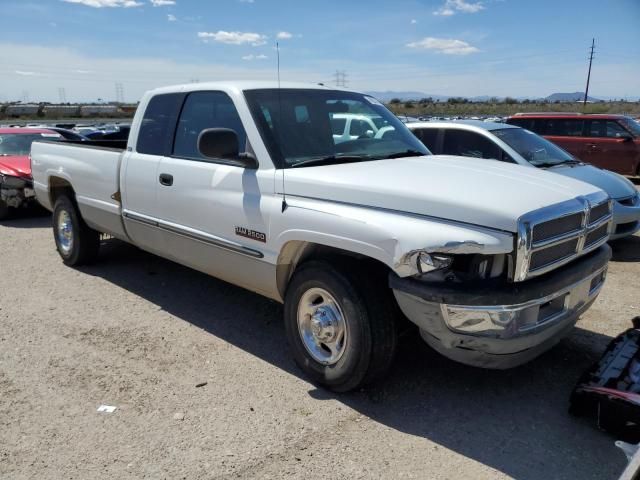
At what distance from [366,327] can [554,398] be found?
1.37 metres

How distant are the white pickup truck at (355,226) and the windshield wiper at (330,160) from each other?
15 mm

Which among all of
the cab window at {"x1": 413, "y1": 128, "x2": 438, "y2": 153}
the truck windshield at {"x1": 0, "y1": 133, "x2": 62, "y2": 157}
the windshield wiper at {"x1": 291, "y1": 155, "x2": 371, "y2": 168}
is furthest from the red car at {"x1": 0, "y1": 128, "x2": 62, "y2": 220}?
Answer: the windshield wiper at {"x1": 291, "y1": 155, "x2": 371, "y2": 168}

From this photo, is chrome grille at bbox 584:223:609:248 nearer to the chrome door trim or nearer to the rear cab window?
the chrome door trim

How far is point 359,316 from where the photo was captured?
3.24m

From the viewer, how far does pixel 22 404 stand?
350 cm

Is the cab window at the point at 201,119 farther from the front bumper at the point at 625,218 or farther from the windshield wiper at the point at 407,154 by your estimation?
the front bumper at the point at 625,218

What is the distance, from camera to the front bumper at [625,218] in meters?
7.02

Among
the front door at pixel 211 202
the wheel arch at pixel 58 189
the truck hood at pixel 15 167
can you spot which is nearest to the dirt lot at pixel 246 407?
the front door at pixel 211 202

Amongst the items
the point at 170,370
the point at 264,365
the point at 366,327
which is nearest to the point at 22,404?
the point at 170,370

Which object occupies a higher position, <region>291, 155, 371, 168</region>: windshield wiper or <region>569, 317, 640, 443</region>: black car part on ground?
<region>291, 155, 371, 168</region>: windshield wiper

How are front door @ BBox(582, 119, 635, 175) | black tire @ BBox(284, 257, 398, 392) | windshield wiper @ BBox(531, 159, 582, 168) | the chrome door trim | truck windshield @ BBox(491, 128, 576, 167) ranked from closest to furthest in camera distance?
black tire @ BBox(284, 257, 398, 392)
the chrome door trim
windshield wiper @ BBox(531, 159, 582, 168)
truck windshield @ BBox(491, 128, 576, 167)
front door @ BBox(582, 119, 635, 175)

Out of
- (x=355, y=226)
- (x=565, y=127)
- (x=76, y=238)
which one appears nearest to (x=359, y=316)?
(x=355, y=226)

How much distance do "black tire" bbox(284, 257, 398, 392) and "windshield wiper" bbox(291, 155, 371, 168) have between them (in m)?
0.70

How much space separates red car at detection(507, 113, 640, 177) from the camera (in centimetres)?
1278
